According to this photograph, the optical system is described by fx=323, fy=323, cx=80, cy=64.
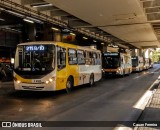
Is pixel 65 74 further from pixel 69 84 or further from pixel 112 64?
pixel 112 64

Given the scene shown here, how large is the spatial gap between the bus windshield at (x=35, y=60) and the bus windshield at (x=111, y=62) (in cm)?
1853

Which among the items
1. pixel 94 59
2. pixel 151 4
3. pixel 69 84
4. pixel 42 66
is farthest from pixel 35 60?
pixel 151 4

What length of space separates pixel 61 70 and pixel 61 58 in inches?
23.6

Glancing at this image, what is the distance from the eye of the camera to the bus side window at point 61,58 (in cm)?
1551

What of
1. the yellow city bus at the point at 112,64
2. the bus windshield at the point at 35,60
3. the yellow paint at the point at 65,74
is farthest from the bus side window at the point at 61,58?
the yellow city bus at the point at 112,64

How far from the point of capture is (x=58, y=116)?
9.75 metres

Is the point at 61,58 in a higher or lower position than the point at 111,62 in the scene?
higher

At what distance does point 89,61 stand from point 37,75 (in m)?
7.08

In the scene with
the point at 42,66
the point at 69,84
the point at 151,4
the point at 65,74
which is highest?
the point at 151,4

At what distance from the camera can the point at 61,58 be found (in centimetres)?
1584

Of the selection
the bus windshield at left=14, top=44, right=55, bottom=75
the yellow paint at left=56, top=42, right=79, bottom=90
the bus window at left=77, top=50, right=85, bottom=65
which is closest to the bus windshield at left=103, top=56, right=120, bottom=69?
the bus window at left=77, top=50, right=85, bottom=65

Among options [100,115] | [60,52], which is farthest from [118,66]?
[100,115]

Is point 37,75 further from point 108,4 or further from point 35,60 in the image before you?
point 108,4

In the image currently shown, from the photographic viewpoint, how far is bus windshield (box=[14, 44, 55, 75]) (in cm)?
1499
